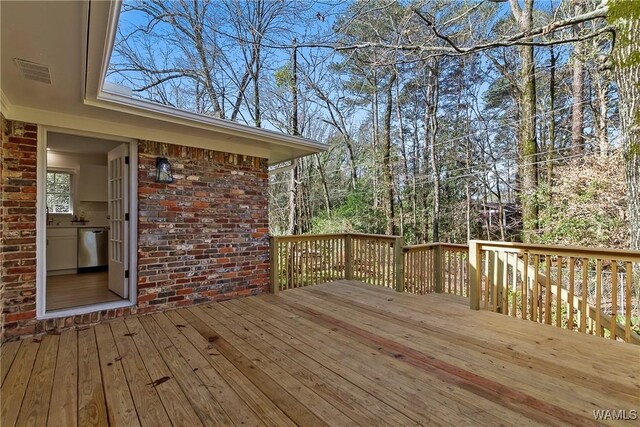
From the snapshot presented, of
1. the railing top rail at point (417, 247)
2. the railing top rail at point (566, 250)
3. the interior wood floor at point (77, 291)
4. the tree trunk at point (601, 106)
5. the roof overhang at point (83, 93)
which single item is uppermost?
the tree trunk at point (601, 106)

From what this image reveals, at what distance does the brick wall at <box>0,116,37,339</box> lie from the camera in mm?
2875

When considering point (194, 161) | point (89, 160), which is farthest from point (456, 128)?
point (89, 160)

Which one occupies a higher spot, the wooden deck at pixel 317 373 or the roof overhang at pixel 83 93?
the roof overhang at pixel 83 93

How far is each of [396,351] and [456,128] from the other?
34.6 ft

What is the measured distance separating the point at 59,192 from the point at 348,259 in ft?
18.6

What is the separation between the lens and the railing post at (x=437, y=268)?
198 inches

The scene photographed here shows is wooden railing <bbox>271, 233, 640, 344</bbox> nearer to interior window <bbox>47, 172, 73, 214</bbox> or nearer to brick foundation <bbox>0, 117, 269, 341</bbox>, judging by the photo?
brick foundation <bbox>0, 117, 269, 341</bbox>

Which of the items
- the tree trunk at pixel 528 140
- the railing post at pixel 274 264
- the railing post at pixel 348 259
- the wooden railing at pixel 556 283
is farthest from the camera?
the tree trunk at pixel 528 140

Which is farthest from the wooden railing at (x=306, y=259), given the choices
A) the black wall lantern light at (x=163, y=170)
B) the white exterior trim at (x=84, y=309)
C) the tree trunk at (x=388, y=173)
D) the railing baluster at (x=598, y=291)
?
the tree trunk at (x=388, y=173)

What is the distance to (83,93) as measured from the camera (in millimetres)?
2631

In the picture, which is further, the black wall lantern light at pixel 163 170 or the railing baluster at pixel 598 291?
the black wall lantern light at pixel 163 170

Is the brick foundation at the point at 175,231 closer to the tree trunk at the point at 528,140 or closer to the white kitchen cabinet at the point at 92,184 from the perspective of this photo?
the white kitchen cabinet at the point at 92,184

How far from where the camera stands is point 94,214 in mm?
6062

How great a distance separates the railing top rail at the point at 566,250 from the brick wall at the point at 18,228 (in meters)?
4.92
